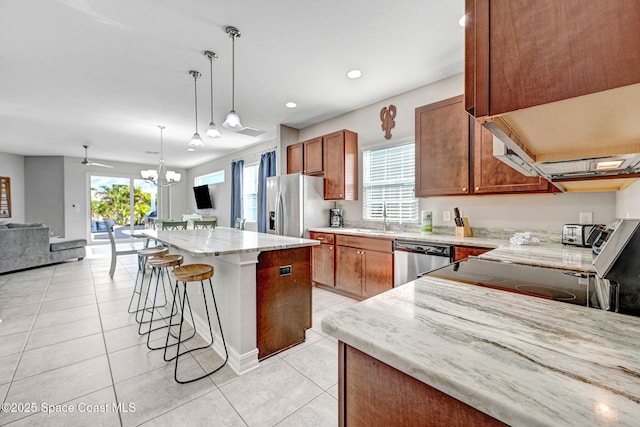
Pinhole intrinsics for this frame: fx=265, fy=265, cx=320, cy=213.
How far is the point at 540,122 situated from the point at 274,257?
72.5 inches

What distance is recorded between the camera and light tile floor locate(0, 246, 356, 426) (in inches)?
60.5

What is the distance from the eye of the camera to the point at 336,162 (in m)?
4.00

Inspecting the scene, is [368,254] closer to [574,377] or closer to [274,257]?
[274,257]

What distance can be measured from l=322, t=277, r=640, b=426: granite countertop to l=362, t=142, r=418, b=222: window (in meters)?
2.78

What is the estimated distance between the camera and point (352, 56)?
9.12 ft

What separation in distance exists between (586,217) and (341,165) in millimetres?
2694

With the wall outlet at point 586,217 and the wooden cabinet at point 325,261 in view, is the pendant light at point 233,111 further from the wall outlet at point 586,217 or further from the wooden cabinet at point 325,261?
the wall outlet at point 586,217

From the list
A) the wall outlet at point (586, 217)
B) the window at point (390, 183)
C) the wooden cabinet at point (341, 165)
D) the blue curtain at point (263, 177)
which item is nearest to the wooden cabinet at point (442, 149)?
the window at point (390, 183)

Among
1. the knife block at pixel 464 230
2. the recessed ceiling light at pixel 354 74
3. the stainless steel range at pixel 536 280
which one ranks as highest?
the recessed ceiling light at pixel 354 74

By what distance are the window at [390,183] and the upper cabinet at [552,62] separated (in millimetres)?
2839

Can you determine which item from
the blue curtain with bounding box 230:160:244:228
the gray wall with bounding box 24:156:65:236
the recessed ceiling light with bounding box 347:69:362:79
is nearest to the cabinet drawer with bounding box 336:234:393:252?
the recessed ceiling light with bounding box 347:69:362:79

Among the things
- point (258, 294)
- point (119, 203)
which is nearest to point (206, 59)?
point (258, 294)

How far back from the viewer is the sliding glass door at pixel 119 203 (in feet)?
26.8

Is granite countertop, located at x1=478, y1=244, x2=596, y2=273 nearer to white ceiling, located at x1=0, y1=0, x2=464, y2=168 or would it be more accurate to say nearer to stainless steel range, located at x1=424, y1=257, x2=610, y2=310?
stainless steel range, located at x1=424, y1=257, x2=610, y2=310
